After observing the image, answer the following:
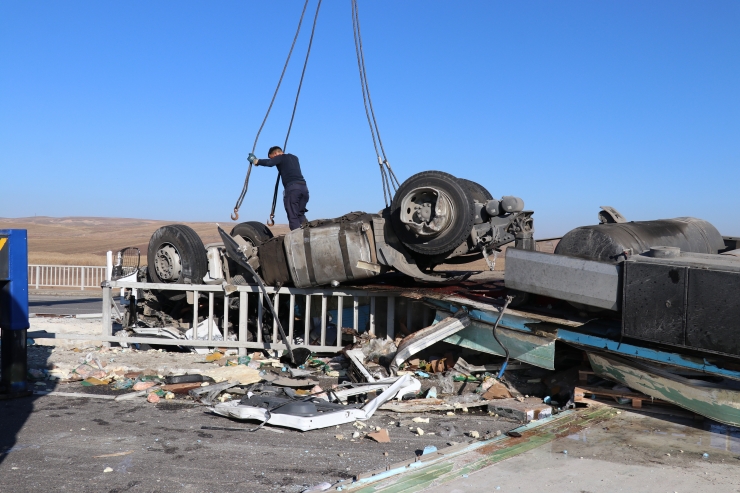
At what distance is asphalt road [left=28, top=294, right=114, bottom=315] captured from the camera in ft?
50.8

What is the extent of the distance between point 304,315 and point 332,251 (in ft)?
5.25

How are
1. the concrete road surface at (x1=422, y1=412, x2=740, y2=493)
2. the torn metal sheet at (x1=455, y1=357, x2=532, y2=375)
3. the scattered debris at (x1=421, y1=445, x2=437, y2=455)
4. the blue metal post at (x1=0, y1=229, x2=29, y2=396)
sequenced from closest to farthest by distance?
the concrete road surface at (x1=422, y1=412, x2=740, y2=493), the scattered debris at (x1=421, y1=445, x2=437, y2=455), the blue metal post at (x1=0, y1=229, x2=29, y2=396), the torn metal sheet at (x1=455, y1=357, x2=532, y2=375)

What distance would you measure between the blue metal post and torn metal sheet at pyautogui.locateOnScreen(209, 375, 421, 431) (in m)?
2.03

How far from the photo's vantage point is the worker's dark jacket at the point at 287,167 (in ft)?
30.6

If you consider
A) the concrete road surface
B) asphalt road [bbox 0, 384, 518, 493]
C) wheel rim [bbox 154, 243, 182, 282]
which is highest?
wheel rim [bbox 154, 243, 182, 282]

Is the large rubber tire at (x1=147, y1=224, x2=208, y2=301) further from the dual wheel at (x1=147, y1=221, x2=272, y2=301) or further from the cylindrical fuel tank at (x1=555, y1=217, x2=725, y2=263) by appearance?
the cylindrical fuel tank at (x1=555, y1=217, x2=725, y2=263)

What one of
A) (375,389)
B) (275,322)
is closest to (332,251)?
(275,322)

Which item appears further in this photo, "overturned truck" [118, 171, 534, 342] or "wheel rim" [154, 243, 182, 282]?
"wheel rim" [154, 243, 182, 282]

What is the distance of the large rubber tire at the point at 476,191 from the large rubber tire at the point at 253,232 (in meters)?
3.01

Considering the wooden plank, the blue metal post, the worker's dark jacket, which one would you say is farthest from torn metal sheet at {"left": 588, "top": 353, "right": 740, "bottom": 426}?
the blue metal post

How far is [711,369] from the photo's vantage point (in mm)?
5051

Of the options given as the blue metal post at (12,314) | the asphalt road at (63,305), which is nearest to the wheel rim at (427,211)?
the blue metal post at (12,314)

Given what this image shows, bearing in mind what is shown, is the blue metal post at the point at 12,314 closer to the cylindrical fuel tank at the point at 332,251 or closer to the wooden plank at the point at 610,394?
the cylindrical fuel tank at the point at 332,251

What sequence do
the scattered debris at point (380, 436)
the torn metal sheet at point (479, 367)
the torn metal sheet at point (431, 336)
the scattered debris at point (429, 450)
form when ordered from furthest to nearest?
the torn metal sheet at point (431, 336)
the torn metal sheet at point (479, 367)
the scattered debris at point (380, 436)
the scattered debris at point (429, 450)
